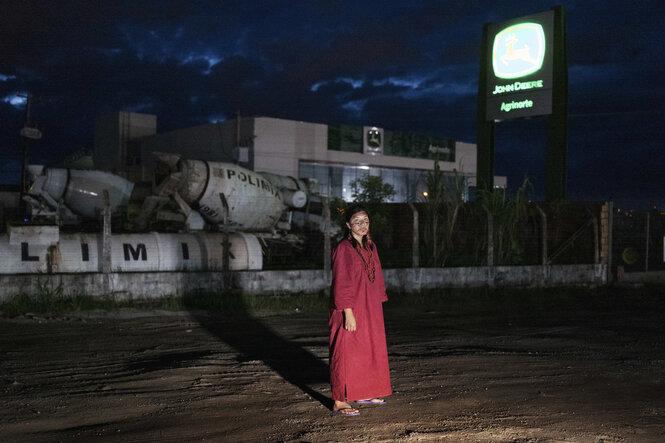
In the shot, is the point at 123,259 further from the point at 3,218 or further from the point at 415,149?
the point at 415,149

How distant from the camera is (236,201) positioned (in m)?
18.3

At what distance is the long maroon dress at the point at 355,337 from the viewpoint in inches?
202

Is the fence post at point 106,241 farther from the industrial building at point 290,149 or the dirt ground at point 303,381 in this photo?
the industrial building at point 290,149

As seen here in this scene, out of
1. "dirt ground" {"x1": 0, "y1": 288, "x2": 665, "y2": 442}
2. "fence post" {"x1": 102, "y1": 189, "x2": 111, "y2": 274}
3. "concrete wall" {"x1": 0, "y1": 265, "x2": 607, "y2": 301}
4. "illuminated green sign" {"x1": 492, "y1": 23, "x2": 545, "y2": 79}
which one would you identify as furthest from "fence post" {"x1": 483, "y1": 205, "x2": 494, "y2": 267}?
"fence post" {"x1": 102, "y1": 189, "x2": 111, "y2": 274}

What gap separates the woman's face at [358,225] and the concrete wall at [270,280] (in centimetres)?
705

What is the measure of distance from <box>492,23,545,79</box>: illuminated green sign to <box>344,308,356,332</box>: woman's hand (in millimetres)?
16509

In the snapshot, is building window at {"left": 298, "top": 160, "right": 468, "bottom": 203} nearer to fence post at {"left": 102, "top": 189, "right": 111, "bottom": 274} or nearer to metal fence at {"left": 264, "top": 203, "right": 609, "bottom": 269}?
metal fence at {"left": 264, "top": 203, "right": 609, "bottom": 269}

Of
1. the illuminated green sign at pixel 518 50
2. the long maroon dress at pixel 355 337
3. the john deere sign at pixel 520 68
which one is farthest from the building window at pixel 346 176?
the long maroon dress at pixel 355 337

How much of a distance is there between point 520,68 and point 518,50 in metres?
0.60

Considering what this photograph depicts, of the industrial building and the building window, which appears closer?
the industrial building

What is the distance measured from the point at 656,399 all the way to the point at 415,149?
5298cm

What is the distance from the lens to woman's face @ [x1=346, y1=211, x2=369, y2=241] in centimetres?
545

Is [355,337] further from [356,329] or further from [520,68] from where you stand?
[520,68]

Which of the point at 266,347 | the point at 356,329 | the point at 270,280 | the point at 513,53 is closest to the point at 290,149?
the point at 513,53
